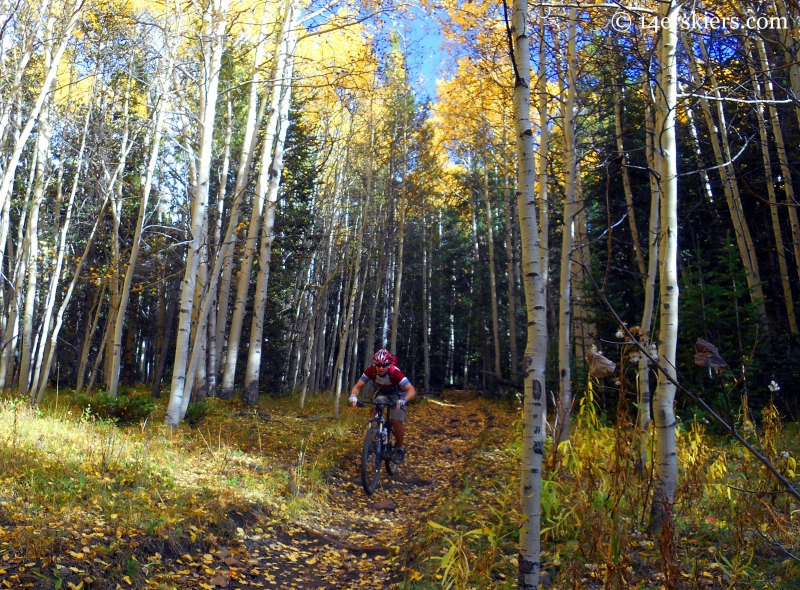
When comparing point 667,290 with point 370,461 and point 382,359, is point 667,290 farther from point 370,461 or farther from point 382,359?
point 370,461

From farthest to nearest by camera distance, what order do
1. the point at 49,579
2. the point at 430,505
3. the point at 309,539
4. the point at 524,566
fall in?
the point at 430,505, the point at 309,539, the point at 49,579, the point at 524,566

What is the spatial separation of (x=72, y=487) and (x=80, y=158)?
838cm

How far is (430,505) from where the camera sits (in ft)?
21.9

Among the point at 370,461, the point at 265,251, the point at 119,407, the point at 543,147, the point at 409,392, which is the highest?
the point at 543,147

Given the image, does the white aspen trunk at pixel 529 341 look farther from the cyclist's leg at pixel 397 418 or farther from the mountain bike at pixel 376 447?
the cyclist's leg at pixel 397 418

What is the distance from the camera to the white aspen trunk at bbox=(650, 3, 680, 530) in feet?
14.6

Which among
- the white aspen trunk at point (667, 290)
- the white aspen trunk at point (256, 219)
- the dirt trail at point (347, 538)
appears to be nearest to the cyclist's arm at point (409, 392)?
the dirt trail at point (347, 538)

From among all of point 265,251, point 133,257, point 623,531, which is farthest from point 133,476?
point 265,251

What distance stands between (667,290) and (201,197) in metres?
6.85

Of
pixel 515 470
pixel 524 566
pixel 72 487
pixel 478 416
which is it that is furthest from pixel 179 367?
pixel 478 416

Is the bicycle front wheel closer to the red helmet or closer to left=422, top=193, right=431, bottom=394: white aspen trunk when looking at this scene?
the red helmet

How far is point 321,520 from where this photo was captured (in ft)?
20.0

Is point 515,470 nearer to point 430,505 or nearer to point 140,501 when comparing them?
point 430,505

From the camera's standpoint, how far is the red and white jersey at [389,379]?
795cm
